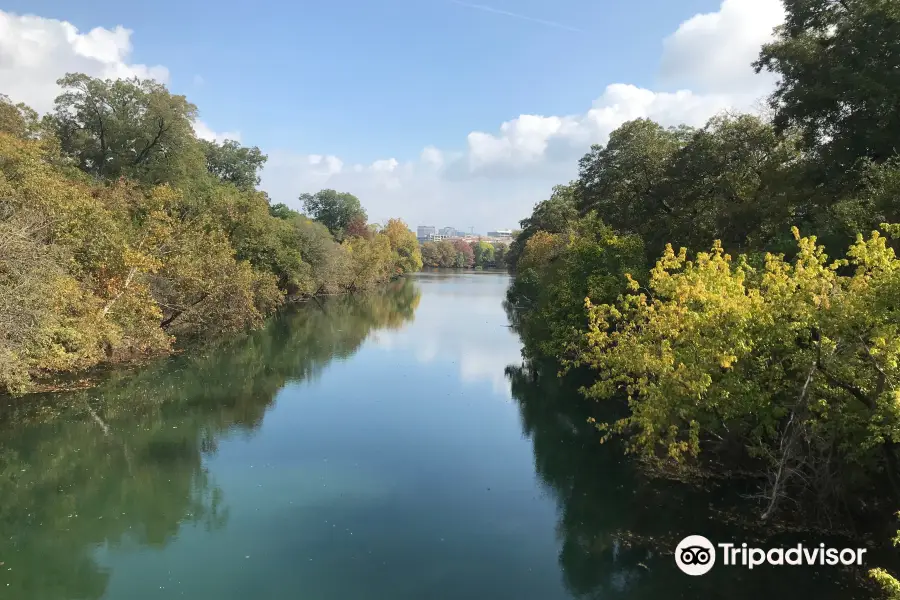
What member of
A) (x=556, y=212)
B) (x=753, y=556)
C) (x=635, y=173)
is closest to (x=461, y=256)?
(x=556, y=212)

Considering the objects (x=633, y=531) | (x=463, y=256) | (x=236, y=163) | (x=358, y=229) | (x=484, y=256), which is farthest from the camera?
(x=484, y=256)

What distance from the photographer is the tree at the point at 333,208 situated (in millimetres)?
83500

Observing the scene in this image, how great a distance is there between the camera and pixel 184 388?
19.7 meters

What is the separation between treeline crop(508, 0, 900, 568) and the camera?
309 inches

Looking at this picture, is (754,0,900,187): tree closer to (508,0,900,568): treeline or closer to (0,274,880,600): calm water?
(508,0,900,568): treeline

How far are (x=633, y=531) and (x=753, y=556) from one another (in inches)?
76.4

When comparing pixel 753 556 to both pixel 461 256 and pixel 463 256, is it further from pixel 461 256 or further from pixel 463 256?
pixel 463 256

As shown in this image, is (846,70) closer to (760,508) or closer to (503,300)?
(760,508)

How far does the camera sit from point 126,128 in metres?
31.4

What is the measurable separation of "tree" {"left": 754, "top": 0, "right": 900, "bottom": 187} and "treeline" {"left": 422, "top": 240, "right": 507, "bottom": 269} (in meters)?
98.6

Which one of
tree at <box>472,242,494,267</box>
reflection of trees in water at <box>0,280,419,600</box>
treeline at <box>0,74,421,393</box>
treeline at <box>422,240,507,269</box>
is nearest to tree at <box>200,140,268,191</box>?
treeline at <box>0,74,421,393</box>

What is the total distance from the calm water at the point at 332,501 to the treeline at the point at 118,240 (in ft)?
7.90

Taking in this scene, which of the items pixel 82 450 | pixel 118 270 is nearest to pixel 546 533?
pixel 82 450

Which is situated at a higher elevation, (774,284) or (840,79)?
(840,79)
